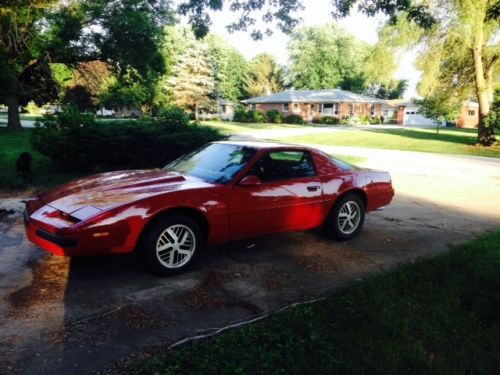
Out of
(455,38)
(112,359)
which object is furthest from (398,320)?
(455,38)

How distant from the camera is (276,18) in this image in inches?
454

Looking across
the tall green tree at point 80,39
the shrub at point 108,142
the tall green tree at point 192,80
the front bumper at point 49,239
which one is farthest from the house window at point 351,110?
the front bumper at point 49,239

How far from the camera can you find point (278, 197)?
529 centimetres

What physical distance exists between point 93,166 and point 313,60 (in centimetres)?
7559

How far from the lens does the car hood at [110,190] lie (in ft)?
14.2

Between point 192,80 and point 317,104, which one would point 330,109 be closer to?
point 317,104

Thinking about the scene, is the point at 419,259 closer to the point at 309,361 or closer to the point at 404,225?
the point at 404,225

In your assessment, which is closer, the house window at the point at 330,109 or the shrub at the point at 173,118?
the shrub at the point at 173,118

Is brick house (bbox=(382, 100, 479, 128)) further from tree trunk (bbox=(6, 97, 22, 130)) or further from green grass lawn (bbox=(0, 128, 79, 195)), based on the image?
green grass lawn (bbox=(0, 128, 79, 195))

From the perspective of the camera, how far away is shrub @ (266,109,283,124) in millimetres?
56156

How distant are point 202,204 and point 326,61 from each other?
80324 mm

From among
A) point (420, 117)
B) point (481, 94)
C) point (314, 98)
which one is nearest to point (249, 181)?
point (481, 94)

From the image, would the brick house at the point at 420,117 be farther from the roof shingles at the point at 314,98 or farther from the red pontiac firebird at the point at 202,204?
the red pontiac firebird at the point at 202,204

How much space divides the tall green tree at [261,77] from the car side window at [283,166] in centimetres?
6707
